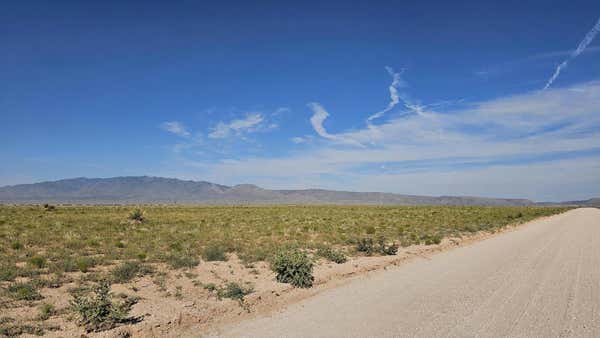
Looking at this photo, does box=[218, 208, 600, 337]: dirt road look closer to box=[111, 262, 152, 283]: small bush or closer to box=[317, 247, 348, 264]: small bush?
box=[317, 247, 348, 264]: small bush

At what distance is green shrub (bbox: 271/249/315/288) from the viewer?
505 inches

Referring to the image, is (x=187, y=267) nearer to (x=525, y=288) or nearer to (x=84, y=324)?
(x=84, y=324)

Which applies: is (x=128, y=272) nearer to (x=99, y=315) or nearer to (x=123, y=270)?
(x=123, y=270)

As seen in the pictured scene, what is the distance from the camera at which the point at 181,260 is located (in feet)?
54.2

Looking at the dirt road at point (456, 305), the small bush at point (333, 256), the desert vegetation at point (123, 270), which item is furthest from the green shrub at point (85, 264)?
the small bush at point (333, 256)

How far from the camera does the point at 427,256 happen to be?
62.2 feet

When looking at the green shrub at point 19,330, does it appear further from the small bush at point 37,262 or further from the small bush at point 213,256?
the small bush at point 213,256

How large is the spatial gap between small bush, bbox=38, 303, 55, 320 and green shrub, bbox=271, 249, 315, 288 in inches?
249

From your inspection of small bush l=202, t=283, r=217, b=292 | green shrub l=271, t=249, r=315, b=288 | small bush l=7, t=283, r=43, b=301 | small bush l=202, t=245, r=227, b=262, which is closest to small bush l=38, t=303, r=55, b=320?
small bush l=7, t=283, r=43, b=301

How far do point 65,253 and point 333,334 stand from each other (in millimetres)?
14755

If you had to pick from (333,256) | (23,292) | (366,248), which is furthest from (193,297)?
(366,248)

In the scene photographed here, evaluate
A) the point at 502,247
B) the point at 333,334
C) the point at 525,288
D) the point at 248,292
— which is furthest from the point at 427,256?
the point at 333,334

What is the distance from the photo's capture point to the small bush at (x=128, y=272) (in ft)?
43.8

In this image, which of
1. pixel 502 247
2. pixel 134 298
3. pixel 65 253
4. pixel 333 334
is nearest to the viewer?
pixel 333 334
